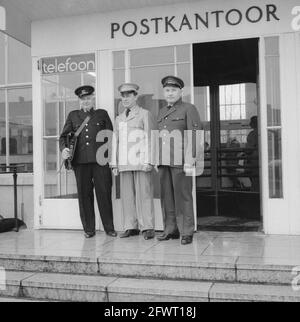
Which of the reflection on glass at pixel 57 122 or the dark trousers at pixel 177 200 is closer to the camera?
the dark trousers at pixel 177 200

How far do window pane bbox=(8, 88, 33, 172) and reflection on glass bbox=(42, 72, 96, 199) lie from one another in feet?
3.06

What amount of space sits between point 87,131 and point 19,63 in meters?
2.48

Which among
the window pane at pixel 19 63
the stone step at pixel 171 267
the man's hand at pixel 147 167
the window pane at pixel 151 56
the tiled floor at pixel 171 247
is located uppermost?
the window pane at pixel 19 63

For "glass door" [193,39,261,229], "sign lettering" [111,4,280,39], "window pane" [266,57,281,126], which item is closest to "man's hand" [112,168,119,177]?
"sign lettering" [111,4,280,39]

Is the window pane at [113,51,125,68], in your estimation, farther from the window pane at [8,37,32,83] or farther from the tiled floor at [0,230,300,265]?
the tiled floor at [0,230,300,265]

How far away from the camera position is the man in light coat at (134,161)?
191 inches

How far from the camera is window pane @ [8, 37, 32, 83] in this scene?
6797 mm

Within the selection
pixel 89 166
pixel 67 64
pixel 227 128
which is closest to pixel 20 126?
pixel 67 64

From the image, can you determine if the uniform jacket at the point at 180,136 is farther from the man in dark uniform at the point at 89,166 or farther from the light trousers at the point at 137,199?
the man in dark uniform at the point at 89,166

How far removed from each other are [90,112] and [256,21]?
210cm

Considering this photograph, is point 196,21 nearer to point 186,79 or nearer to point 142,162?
point 186,79

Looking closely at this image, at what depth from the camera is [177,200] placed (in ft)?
15.2

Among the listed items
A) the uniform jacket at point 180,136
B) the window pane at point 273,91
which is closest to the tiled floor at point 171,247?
the uniform jacket at point 180,136

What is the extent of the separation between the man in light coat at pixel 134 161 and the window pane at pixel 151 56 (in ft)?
1.58
